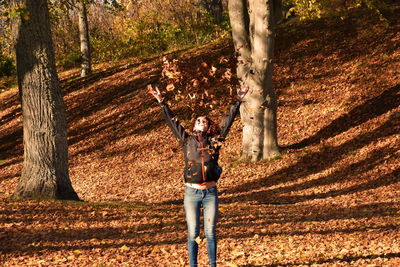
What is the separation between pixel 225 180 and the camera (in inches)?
547

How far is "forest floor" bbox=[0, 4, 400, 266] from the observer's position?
7406 mm

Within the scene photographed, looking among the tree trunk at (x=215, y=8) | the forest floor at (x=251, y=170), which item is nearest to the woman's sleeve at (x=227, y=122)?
the forest floor at (x=251, y=170)

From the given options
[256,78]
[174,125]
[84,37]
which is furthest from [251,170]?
[84,37]

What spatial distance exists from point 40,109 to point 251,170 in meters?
6.23

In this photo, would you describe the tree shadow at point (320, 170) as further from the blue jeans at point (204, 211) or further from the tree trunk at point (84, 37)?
the tree trunk at point (84, 37)

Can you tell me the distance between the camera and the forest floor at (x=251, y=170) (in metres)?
7.41

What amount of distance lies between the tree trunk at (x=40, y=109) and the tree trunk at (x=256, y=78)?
5.36m

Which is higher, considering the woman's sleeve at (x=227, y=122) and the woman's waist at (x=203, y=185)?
the woman's sleeve at (x=227, y=122)

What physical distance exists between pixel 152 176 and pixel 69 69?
20.7 metres

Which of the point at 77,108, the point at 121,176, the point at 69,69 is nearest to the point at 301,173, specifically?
the point at 121,176

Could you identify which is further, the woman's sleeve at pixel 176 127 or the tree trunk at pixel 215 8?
the tree trunk at pixel 215 8

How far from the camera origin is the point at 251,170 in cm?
1412

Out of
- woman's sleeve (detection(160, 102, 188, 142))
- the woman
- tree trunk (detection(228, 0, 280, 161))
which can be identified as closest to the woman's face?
the woman

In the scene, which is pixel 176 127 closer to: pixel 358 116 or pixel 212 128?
pixel 212 128
